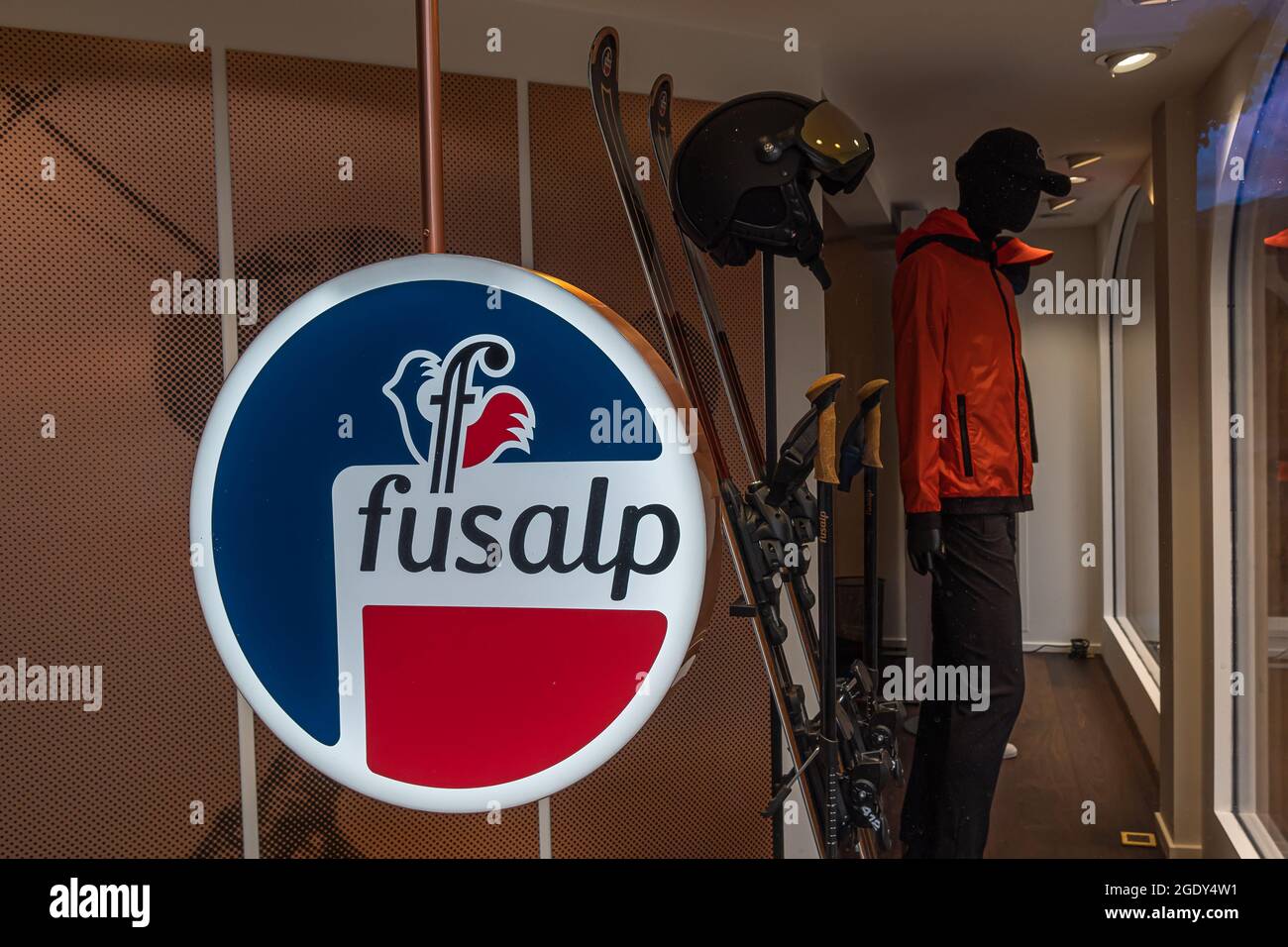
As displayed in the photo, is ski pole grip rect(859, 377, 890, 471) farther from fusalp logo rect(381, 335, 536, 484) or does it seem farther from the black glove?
fusalp logo rect(381, 335, 536, 484)

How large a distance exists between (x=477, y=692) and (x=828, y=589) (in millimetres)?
721

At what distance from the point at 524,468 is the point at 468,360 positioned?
16 cm

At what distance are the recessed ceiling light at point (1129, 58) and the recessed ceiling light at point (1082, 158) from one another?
0.46 ft

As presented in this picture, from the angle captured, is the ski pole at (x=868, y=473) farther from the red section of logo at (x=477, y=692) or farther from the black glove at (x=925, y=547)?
the red section of logo at (x=477, y=692)

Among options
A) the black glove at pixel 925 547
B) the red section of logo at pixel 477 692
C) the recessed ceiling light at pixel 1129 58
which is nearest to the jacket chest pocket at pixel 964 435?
the black glove at pixel 925 547

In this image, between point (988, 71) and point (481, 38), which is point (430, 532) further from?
point (988, 71)

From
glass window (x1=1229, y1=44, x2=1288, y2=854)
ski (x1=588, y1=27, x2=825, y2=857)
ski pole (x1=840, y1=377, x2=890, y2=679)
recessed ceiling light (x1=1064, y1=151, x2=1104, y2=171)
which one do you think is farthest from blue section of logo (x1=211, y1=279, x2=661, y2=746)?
glass window (x1=1229, y1=44, x2=1288, y2=854)

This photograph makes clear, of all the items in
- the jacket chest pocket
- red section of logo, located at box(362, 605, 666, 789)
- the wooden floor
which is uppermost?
the jacket chest pocket

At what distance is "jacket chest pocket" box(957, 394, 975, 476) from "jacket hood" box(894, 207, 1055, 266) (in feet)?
0.92

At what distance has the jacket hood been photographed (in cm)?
175

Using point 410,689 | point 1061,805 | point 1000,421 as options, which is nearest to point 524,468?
point 410,689

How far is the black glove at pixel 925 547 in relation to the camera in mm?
1745

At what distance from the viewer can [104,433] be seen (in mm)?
1897
